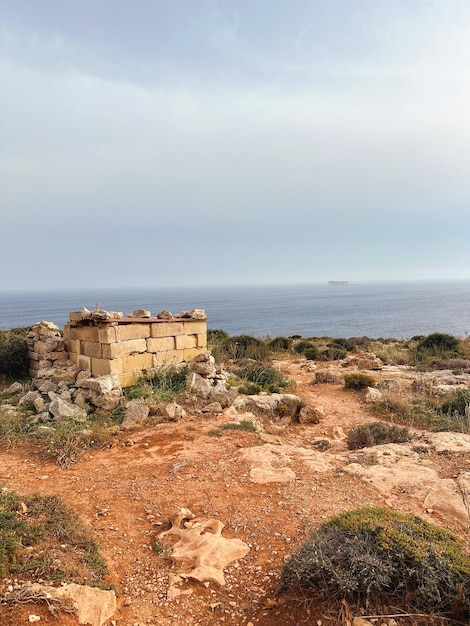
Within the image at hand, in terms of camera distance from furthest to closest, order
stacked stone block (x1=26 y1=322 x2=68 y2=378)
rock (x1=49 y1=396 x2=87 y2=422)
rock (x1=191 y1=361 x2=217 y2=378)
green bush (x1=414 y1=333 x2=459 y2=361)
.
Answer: green bush (x1=414 y1=333 x2=459 y2=361), stacked stone block (x1=26 y1=322 x2=68 y2=378), rock (x1=191 y1=361 x2=217 y2=378), rock (x1=49 y1=396 x2=87 y2=422)

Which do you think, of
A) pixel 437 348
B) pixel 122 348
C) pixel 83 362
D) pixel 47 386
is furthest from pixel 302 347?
pixel 47 386

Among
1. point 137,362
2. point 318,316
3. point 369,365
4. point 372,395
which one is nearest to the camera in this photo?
point 137,362

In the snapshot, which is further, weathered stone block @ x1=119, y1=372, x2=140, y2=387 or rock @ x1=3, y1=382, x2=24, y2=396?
rock @ x1=3, y1=382, x2=24, y2=396

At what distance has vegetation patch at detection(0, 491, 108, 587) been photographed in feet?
11.6

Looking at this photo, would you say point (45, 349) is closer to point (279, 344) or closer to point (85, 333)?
A: point (85, 333)

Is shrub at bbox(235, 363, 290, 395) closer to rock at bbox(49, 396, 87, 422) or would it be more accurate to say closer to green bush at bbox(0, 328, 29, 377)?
rock at bbox(49, 396, 87, 422)

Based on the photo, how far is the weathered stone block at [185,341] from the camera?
11.8 m

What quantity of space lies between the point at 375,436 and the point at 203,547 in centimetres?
480

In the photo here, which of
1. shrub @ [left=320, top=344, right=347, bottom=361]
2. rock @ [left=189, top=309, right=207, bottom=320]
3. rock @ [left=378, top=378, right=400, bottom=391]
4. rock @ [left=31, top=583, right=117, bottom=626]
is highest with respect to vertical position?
rock @ [left=189, top=309, right=207, bottom=320]

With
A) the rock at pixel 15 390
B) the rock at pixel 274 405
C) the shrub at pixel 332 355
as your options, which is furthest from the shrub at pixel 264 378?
the shrub at pixel 332 355

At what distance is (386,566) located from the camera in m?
3.01

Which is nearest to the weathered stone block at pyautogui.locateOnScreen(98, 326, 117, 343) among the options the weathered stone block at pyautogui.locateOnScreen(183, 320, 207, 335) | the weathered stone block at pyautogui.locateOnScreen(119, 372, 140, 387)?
the weathered stone block at pyautogui.locateOnScreen(119, 372, 140, 387)

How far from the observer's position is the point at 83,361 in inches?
422

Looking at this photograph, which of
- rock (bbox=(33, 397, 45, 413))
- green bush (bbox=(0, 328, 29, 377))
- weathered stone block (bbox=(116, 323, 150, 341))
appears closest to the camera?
rock (bbox=(33, 397, 45, 413))
